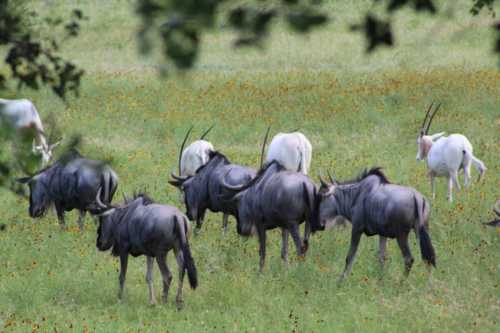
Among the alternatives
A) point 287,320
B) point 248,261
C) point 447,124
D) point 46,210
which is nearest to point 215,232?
point 248,261

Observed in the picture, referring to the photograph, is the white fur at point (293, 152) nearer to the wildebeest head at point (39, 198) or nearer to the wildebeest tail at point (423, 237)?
the wildebeest head at point (39, 198)

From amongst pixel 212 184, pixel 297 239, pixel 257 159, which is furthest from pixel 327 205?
pixel 257 159

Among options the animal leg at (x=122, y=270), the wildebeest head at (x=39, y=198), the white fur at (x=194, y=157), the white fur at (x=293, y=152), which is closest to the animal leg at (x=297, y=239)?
the animal leg at (x=122, y=270)

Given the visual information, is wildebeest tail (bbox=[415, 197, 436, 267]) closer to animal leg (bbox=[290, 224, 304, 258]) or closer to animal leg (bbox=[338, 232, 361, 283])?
animal leg (bbox=[338, 232, 361, 283])

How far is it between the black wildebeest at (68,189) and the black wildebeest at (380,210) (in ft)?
13.5

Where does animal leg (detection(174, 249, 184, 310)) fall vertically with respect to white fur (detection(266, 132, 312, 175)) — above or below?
below

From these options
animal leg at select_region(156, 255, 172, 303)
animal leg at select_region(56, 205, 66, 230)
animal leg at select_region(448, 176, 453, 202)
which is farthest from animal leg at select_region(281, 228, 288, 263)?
animal leg at select_region(448, 176, 453, 202)

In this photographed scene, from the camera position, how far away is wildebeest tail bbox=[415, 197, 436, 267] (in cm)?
1438

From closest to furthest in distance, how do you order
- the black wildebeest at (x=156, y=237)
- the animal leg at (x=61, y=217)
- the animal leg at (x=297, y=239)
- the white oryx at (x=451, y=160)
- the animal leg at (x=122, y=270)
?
1. the black wildebeest at (x=156, y=237)
2. the animal leg at (x=122, y=270)
3. the animal leg at (x=297, y=239)
4. the animal leg at (x=61, y=217)
5. the white oryx at (x=451, y=160)

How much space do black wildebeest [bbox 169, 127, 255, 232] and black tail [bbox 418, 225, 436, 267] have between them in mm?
3360

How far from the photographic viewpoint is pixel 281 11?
158 inches

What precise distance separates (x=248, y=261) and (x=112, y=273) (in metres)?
2.07

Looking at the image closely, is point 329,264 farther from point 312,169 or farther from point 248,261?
point 312,169

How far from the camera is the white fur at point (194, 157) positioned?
67.0 ft
